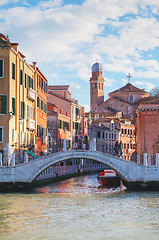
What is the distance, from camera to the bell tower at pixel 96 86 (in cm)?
9775

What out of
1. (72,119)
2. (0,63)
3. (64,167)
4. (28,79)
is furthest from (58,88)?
(0,63)

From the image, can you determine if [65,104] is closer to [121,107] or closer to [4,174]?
[4,174]

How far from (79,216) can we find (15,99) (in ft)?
40.5

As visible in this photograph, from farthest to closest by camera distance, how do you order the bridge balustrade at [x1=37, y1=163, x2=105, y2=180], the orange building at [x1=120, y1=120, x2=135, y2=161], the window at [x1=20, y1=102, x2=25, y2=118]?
the orange building at [x1=120, y1=120, x2=135, y2=161] < the bridge balustrade at [x1=37, y1=163, x2=105, y2=180] < the window at [x1=20, y1=102, x2=25, y2=118]

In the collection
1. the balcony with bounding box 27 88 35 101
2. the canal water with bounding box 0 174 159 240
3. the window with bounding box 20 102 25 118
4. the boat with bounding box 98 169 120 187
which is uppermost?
the balcony with bounding box 27 88 35 101

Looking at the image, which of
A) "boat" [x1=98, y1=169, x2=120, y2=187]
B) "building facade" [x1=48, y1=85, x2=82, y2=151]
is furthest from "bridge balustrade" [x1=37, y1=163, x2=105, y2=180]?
"boat" [x1=98, y1=169, x2=120, y2=187]

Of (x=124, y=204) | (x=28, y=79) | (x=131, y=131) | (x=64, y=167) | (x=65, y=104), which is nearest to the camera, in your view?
Answer: (x=124, y=204)

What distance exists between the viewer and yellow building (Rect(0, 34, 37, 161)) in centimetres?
2962

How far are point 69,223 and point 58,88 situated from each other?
37508 millimetres

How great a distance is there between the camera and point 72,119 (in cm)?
5312

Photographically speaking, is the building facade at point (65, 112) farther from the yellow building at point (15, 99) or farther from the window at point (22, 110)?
the window at point (22, 110)

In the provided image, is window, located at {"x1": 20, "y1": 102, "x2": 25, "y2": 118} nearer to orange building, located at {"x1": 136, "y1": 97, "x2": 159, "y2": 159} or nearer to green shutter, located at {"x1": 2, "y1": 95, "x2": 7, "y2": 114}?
green shutter, located at {"x1": 2, "y1": 95, "x2": 7, "y2": 114}

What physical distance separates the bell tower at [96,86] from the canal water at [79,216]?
70701 millimetres

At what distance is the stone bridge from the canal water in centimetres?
143
